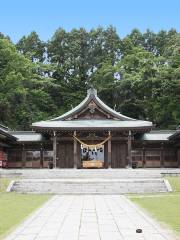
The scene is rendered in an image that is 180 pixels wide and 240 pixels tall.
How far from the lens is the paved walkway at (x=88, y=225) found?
34.5 feet

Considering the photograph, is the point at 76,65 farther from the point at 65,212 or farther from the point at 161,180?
the point at 65,212

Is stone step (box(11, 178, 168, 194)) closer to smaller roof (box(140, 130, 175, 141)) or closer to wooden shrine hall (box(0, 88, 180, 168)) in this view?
wooden shrine hall (box(0, 88, 180, 168))

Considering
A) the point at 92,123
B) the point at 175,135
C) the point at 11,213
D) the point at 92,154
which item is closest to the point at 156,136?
the point at 175,135

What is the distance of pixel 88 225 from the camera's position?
1239cm

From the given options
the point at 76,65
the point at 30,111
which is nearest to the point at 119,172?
the point at 30,111

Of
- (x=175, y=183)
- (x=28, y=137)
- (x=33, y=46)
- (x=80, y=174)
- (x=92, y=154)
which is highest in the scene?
(x=33, y=46)

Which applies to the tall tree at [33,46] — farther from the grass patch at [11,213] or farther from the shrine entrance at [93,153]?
the grass patch at [11,213]

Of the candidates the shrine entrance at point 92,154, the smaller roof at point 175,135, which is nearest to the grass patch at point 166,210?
the smaller roof at point 175,135

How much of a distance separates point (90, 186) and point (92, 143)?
1596 centimetres

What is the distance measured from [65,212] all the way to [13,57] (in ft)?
156


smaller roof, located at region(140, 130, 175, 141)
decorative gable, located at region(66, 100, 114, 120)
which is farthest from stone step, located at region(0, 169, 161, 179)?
smaller roof, located at region(140, 130, 175, 141)

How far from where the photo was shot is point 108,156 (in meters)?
40.5

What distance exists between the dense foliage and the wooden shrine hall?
45.6ft

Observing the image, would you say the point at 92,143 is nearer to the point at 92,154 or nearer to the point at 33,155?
the point at 92,154
